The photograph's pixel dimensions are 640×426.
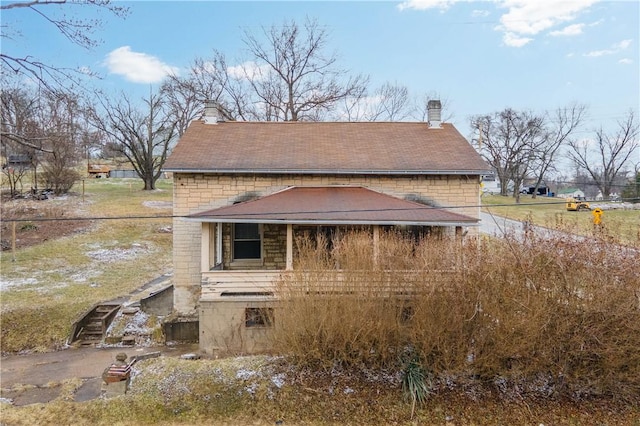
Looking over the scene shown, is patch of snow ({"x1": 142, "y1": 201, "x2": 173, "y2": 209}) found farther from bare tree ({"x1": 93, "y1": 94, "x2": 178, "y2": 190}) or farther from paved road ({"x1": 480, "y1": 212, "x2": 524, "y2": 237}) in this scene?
paved road ({"x1": 480, "y1": 212, "x2": 524, "y2": 237})

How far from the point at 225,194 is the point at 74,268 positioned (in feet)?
34.2

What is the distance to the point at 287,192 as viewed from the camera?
12797 millimetres

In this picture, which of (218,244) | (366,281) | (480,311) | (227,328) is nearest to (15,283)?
(218,244)

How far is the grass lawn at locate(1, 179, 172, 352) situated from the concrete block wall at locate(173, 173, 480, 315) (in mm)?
1906

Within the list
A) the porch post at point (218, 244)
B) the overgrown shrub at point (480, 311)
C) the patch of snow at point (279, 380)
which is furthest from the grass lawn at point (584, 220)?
the porch post at point (218, 244)

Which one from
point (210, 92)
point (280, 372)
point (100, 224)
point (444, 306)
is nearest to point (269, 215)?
point (280, 372)

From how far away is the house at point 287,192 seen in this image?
11.4m

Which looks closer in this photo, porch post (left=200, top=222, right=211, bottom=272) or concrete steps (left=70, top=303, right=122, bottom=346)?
porch post (left=200, top=222, right=211, bottom=272)

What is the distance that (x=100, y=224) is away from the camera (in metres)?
26.4

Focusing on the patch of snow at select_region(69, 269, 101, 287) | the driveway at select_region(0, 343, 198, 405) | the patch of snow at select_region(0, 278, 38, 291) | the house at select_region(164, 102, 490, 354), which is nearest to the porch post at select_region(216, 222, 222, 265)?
the house at select_region(164, 102, 490, 354)

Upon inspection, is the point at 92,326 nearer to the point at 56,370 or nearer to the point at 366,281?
the point at 56,370

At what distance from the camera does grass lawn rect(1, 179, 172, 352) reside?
12734 millimetres

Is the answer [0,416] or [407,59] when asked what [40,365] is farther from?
[407,59]

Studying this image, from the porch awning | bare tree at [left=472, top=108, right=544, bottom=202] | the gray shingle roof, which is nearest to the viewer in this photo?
the porch awning
